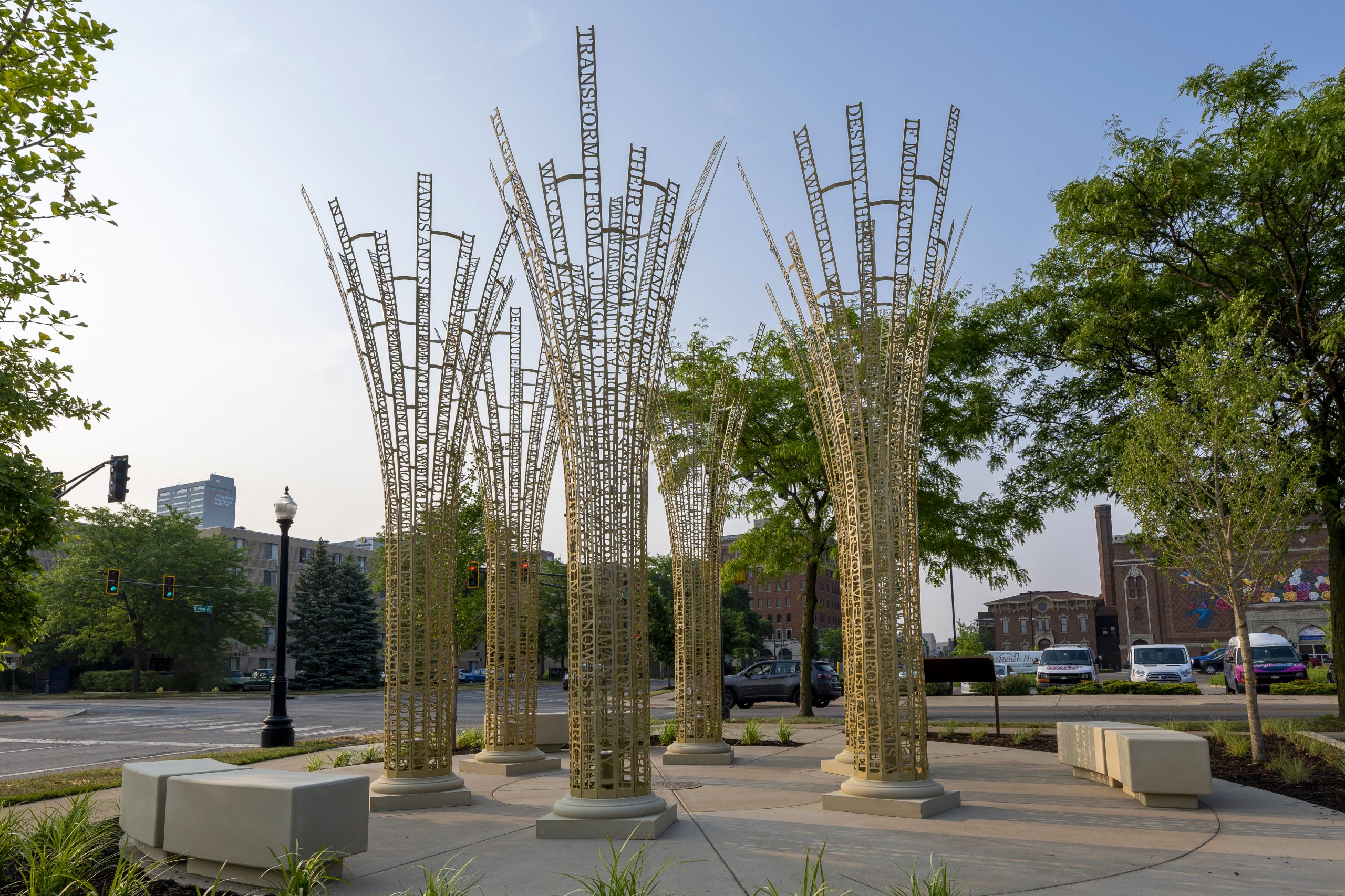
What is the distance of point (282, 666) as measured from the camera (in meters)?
17.4

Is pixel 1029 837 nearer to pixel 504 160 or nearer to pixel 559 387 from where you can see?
pixel 559 387

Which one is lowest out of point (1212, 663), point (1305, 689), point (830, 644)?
point (830, 644)

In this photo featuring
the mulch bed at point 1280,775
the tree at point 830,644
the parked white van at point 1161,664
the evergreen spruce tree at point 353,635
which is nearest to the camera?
the mulch bed at point 1280,775

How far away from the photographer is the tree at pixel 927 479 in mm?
19062

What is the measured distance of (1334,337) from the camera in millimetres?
12719

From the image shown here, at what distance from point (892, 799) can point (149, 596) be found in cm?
5111

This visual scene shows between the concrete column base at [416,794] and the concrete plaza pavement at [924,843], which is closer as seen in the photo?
the concrete plaza pavement at [924,843]

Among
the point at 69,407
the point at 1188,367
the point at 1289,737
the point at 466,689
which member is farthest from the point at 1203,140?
the point at 466,689

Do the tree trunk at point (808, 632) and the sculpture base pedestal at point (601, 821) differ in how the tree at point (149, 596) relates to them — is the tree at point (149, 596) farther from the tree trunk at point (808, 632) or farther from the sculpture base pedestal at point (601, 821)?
the sculpture base pedestal at point (601, 821)

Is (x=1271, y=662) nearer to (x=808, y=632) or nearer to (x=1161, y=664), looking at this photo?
(x=1161, y=664)

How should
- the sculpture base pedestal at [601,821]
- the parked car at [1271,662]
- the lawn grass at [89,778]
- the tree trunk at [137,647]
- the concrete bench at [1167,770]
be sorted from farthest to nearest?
the tree trunk at [137,647]
the parked car at [1271,662]
the lawn grass at [89,778]
the concrete bench at [1167,770]
the sculpture base pedestal at [601,821]

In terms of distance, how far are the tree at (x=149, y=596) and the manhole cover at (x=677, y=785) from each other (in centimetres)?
4505

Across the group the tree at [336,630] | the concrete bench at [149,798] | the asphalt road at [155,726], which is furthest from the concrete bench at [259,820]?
the tree at [336,630]

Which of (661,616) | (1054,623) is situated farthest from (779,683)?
(1054,623)
